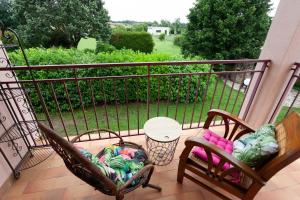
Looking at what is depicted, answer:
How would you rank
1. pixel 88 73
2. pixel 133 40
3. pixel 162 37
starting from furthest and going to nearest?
1. pixel 162 37
2. pixel 133 40
3. pixel 88 73

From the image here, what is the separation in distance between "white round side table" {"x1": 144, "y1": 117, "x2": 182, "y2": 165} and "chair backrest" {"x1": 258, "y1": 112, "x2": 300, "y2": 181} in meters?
0.70

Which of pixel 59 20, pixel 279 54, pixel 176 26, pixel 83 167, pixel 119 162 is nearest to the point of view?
pixel 83 167

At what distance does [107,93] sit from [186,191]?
273 cm

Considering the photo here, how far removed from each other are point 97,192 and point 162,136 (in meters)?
0.78

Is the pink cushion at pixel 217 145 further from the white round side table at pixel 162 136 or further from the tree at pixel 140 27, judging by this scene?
the tree at pixel 140 27

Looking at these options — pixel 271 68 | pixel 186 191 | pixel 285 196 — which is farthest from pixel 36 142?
pixel 271 68

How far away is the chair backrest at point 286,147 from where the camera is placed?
957mm

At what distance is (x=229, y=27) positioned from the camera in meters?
5.97

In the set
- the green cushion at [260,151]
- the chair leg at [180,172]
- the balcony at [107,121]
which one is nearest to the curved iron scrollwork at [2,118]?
the balcony at [107,121]

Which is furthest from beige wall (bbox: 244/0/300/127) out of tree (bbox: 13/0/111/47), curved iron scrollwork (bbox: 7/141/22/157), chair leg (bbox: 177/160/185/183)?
tree (bbox: 13/0/111/47)

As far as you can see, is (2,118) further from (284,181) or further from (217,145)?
(284,181)

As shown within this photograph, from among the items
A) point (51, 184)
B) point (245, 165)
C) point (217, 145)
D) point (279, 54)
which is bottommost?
point (51, 184)

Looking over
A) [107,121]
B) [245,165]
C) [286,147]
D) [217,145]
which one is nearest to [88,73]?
[107,121]

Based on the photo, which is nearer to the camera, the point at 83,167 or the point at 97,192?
the point at 83,167
